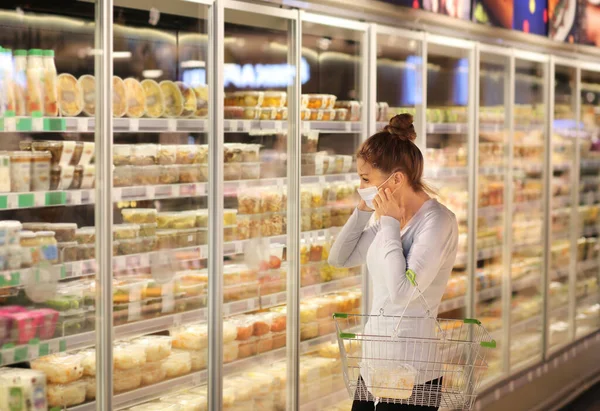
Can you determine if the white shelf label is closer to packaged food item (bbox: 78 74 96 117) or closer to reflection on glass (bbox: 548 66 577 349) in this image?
packaged food item (bbox: 78 74 96 117)

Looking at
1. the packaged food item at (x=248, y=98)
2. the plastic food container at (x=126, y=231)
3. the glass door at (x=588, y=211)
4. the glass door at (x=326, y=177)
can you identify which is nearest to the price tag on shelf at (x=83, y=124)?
the plastic food container at (x=126, y=231)

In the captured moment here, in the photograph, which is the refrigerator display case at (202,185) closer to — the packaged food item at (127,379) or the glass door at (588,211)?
the packaged food item at (127,379)

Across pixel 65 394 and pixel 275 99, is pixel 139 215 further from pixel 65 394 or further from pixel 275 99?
pixel 275 99

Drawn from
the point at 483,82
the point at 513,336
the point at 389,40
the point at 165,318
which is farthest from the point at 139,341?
the point at 513,336

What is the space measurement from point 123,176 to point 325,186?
138 centimetres

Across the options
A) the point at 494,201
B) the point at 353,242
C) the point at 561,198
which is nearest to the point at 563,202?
the point at 561,198

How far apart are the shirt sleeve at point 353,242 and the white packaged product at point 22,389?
45.6 inches

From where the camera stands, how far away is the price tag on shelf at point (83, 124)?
3070 millimetres

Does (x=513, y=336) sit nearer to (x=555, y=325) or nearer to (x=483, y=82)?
(x=555, y=325)

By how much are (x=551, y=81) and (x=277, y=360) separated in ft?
11.5

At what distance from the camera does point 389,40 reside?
4652 mm

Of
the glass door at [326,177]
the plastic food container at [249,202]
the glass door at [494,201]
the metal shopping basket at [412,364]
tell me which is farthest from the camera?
the glass door at [494,201]

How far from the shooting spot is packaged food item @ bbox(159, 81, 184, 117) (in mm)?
3520

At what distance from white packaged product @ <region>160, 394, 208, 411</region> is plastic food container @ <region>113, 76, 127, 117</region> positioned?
1.25 meters
